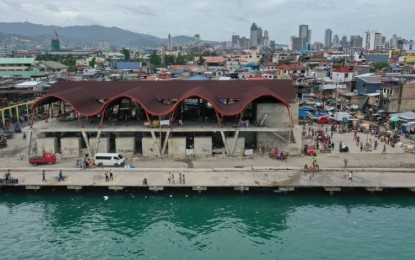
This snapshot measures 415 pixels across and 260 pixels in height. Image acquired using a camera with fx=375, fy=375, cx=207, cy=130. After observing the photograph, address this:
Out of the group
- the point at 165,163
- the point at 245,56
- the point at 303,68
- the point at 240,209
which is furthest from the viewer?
the point at 245,56

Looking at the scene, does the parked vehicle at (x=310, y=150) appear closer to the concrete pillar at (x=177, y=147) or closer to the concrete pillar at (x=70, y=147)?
the concrete pillar at (x=177, y=147)

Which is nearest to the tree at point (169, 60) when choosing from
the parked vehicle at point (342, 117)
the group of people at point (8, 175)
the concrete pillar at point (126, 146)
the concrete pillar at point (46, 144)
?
the parked vehicle at point (342, 117)

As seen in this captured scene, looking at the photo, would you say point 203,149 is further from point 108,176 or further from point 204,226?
point 204,226

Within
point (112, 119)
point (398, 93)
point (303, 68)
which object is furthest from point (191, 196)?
point (303, 68)

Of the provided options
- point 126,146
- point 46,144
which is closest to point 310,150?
point 126,146

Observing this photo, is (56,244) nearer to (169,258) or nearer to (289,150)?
(169,258)

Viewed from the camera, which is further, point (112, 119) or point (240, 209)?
point (112, 119)

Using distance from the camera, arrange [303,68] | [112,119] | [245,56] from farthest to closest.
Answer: [245,56] → [303,68] → [112,119]
